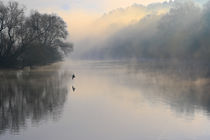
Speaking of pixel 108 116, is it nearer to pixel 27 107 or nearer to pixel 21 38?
pixel 27 107

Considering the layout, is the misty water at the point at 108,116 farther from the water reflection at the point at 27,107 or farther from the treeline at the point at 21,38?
the treeline at the point at 21,38

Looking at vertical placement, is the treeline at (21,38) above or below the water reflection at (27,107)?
above

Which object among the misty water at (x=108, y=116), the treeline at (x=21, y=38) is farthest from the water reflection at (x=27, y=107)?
the treeline at (x=21, y=38)

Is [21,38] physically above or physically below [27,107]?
above

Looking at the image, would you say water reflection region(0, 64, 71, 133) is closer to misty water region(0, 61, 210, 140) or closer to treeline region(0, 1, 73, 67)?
misty water region(0, 61, 210, 140)

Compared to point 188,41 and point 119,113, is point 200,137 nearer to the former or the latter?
point 119,113

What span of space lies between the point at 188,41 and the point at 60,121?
4900 centimetres

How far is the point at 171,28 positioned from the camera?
223ft

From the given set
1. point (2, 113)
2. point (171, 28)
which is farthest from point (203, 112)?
point (171, 28)

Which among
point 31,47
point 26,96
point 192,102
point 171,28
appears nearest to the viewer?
point 192,102

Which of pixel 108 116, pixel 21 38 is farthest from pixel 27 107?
pixel 21 38

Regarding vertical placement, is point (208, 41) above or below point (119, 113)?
above

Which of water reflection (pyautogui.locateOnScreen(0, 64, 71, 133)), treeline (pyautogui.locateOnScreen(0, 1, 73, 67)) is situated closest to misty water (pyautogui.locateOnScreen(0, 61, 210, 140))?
water reflection (pyautogui.locateOnScreen(0, 64, 71, 133))

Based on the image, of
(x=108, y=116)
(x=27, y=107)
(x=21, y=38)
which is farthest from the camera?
(x=21, y=38)
